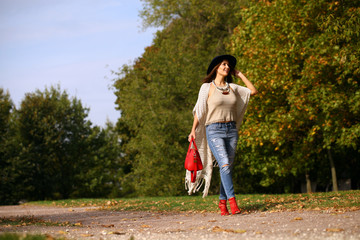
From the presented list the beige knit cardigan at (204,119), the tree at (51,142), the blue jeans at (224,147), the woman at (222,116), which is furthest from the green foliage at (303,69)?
the tree at (51,142)

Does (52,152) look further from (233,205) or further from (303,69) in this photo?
(233,205)

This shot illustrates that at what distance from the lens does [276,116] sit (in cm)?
1683

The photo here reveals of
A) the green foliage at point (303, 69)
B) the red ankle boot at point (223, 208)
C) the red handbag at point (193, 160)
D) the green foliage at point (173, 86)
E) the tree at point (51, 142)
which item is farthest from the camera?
the tree at point (51, 142)

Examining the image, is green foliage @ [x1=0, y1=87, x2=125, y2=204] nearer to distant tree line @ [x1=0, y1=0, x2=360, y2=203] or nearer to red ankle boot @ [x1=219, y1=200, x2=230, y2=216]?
distant tree line @ [x1=0, y1=0, x2=360, y2=203]

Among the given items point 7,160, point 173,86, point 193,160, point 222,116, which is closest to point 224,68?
point 222,116

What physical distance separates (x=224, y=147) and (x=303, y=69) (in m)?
9.75

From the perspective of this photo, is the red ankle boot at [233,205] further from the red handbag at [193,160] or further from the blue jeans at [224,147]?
the red handbag at [193,160]

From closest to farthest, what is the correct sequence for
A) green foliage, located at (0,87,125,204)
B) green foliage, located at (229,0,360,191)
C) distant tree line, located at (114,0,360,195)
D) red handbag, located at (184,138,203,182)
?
red handbag, located at (184,138,203,182), green foliage, located at (229,0,360,191), distant tree line, located at (114,0,360,195), green foliage, located at (0,87,125,204)

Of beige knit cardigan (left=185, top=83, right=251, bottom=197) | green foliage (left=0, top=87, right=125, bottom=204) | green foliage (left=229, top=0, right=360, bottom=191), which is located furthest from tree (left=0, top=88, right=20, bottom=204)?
beige knit cardigan (left=185, top=83, right=251, bottom=197)

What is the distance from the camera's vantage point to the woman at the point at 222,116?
276 inches

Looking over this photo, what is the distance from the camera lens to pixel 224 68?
7.33 m

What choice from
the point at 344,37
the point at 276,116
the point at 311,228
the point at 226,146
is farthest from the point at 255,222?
the point at 276,116

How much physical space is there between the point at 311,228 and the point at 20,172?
28065mm

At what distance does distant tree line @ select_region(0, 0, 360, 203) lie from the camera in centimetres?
1502
